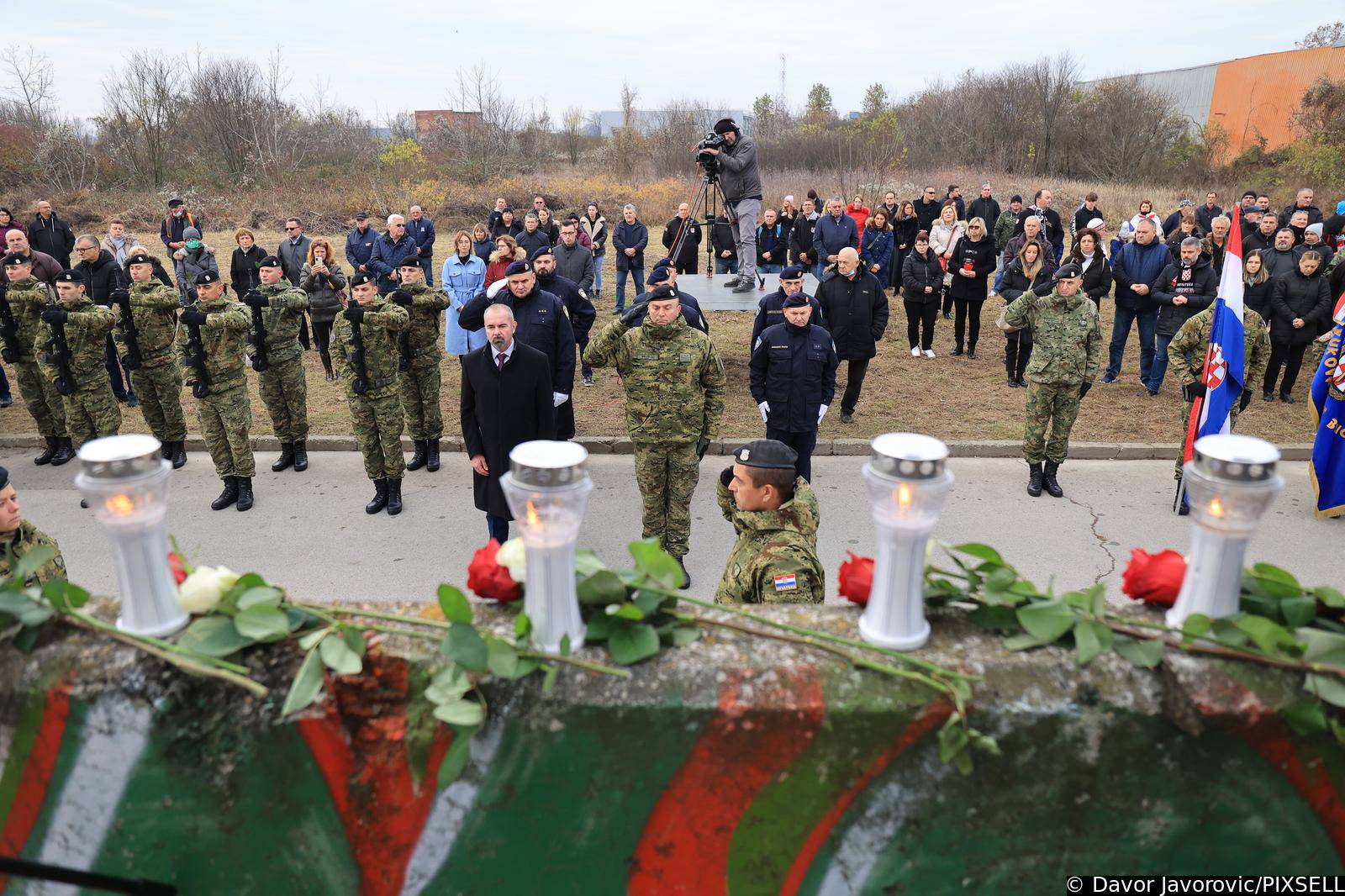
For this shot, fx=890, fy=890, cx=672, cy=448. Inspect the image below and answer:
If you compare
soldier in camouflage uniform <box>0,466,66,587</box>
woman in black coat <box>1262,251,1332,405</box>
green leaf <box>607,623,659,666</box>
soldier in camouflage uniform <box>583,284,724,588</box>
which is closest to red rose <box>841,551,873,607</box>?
green leaf <box>607,623,659,666</box>

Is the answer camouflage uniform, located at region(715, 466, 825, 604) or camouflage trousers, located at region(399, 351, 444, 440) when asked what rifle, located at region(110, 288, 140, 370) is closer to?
camouflage trousers, located at region(399, 351, 444, 440)

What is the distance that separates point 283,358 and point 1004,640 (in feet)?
23.9

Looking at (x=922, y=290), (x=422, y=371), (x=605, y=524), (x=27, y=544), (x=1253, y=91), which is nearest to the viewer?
(x=27, y=544)

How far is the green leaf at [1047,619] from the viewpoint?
167 centimetres

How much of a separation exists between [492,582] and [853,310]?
740cm

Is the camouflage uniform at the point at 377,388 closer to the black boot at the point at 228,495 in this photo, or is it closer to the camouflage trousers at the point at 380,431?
the camouflage trousers at the point at 380,431

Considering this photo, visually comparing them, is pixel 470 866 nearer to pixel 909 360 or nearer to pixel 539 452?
pixel 539 452

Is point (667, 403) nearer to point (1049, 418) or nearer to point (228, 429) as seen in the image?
point (1049, 418)

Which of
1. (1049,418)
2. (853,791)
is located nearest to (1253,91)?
(1049,418)

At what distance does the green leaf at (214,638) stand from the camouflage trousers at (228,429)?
231 inches

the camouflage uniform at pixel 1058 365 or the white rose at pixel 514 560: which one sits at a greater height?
the white rose at pixel 514 560

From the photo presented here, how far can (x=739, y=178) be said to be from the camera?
995 centimetres

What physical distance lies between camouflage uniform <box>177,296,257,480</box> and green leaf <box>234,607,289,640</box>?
19.4 feet

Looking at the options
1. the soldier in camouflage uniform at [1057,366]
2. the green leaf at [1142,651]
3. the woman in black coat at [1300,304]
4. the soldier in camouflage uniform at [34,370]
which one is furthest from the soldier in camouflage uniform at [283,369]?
the woman in black coat at [1300,304]
